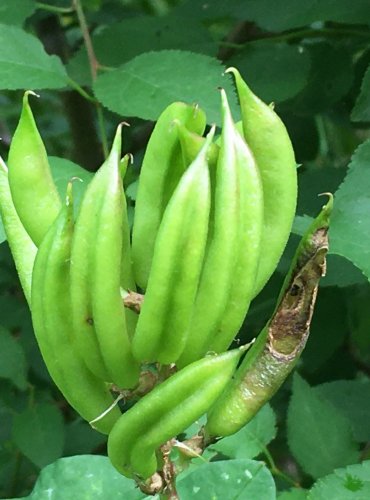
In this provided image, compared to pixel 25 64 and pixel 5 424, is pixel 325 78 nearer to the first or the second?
pixel 25 64

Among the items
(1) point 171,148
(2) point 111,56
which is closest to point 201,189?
(1) point 171,148

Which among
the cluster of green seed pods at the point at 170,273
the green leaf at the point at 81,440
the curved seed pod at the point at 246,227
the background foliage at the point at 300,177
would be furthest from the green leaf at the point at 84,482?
the green leaf at the point at 81,440

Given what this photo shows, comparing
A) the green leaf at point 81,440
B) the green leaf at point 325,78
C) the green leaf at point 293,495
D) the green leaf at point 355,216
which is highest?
the green leaf at point 355,216

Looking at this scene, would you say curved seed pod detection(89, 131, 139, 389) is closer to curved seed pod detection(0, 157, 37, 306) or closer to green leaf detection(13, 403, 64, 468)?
curved seed pod detection(0, 157, 37, 306)

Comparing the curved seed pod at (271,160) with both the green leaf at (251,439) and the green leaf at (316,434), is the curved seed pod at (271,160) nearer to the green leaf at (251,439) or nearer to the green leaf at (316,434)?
the green leaf at (251,439)

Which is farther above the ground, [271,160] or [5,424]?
[271,160]

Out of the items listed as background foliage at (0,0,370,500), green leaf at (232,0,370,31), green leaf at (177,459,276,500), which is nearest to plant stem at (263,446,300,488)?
background foliage at (0,0,370,500)

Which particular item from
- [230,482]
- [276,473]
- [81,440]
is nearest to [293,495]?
[276,473]
